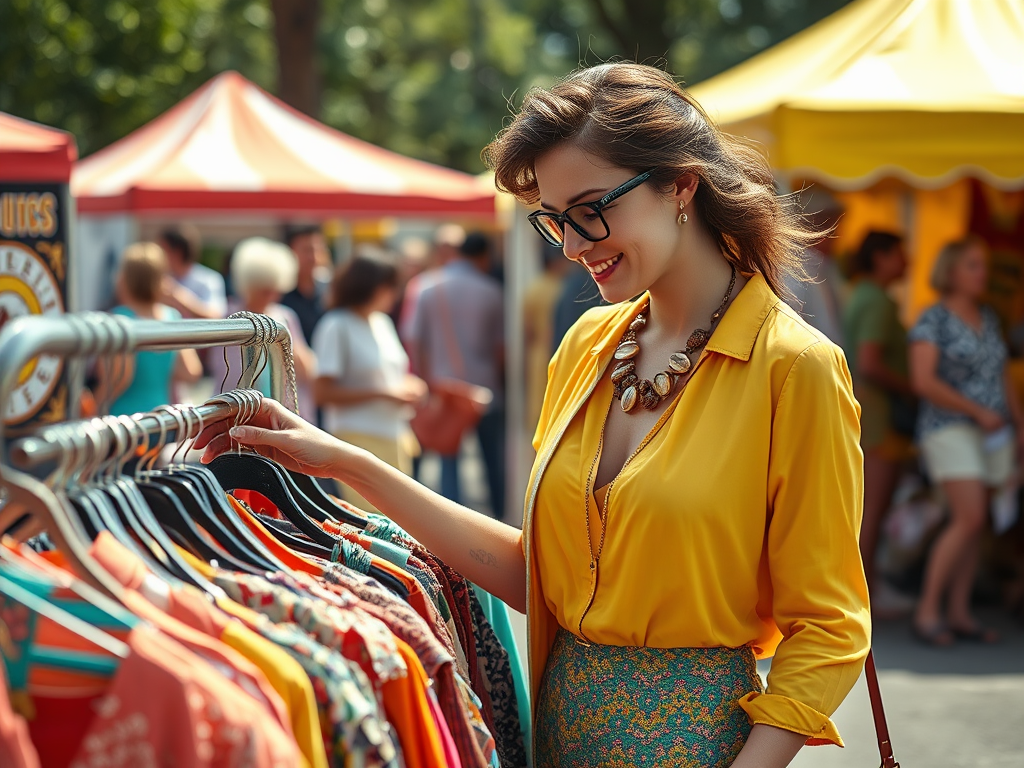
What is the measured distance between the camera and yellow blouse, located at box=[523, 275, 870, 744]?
1.67 m

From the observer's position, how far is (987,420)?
215 inches

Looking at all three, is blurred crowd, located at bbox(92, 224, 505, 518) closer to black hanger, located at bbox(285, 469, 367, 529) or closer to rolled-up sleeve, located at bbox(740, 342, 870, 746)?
black hanger, located at bbox(285, 469, 367, 529)

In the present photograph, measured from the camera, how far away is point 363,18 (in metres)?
26.3

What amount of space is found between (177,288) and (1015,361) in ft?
16.8

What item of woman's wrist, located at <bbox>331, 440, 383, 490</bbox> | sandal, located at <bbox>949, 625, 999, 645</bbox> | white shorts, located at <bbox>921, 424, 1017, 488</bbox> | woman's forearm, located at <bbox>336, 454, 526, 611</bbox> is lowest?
sandal, located at <bbox>949, 625, 999, 645</bbox>

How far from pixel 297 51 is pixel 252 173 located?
6049 millimetres

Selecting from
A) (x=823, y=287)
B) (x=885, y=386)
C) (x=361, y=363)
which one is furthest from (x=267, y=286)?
(x=885, y=386)

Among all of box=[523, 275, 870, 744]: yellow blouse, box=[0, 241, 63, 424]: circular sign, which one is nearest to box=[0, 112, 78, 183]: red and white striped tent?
box=[0, 241, 63, 424]: circular sign

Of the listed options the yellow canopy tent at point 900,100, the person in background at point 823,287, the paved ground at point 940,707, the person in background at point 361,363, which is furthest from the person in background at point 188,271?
the person in background at point 823,287

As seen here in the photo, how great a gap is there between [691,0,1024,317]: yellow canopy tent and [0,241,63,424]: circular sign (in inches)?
104

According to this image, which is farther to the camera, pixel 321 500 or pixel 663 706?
pixel 321 500

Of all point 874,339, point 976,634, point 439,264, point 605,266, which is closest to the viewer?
point 605,266

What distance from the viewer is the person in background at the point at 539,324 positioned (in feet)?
24.7

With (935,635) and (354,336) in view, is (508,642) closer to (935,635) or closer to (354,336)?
(354,336)
